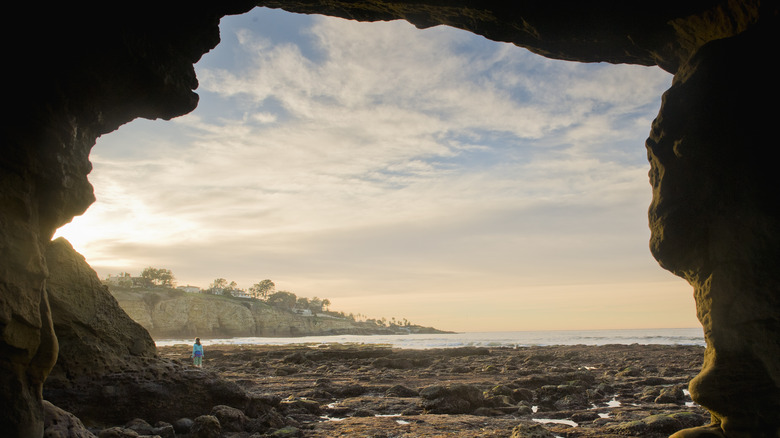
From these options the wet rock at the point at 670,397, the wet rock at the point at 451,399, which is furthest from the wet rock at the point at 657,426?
the wet rock at the point at 670,397

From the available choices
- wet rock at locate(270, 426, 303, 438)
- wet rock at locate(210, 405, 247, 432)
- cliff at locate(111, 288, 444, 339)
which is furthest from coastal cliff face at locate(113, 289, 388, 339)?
wet rock at locate(270, 426, 303, 438)

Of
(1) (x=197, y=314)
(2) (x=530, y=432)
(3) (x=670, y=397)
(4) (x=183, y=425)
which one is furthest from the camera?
(1) (x=197, y=314)

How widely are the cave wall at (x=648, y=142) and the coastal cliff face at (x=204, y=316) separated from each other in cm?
8061

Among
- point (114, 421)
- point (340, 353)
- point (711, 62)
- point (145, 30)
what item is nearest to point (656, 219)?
point (711, 62)

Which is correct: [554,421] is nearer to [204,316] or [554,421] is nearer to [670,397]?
[670,397]

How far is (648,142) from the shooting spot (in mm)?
6645

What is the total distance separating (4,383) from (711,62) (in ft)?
29.4

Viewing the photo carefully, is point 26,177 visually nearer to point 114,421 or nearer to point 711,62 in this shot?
point 114,421

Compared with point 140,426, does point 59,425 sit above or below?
above

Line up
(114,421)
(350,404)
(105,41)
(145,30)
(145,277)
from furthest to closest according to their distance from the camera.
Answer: (145,277)
(350,404)
(114,421)
(145,30)
(105,41)

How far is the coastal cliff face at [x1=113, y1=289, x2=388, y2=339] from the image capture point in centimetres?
8450

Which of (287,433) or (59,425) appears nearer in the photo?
(59,425)

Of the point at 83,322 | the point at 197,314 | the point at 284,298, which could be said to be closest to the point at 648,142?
the point at 83,322

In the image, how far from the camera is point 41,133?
4492 mm
